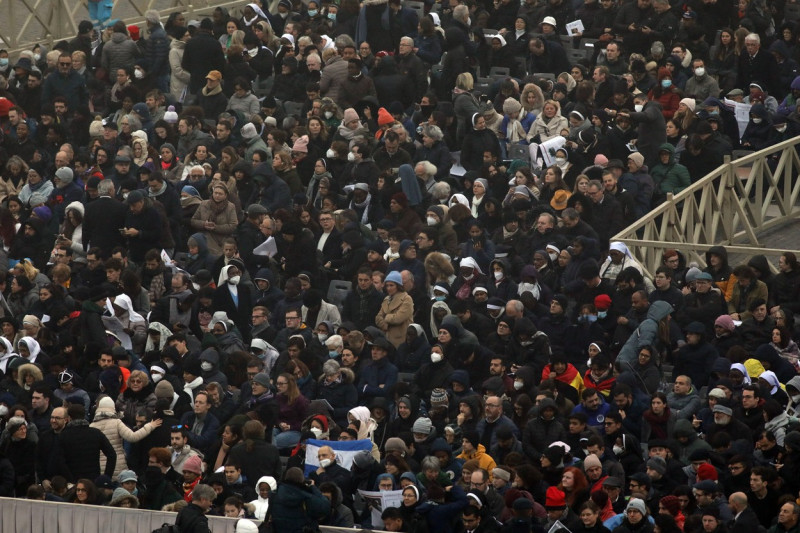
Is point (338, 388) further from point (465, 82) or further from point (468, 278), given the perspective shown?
point (465, 82)

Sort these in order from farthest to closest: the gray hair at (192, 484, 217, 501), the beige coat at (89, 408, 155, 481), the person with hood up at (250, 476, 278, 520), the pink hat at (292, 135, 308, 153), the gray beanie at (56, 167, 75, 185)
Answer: the pink hat at (292, 135, 308, 153) < the gray beanie at (56, 167, 75, 185) < the beige coat at (89, 408, 155, 481) < the person with hood up at (250, 476, 278, 520) < the gray hair at (192, 484, 217, 501)

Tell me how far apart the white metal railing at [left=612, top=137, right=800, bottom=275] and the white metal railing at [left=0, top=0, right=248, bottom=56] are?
1024cm

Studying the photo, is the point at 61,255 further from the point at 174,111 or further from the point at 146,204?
the point at 174,111

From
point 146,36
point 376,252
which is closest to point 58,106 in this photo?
point 146,36

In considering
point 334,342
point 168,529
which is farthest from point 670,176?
point 168,529

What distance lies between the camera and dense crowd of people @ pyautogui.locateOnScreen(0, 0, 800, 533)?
15.9 metres

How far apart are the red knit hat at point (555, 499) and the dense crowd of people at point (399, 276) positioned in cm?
2

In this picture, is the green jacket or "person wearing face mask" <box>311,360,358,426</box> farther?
the green jacket

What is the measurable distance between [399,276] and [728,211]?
15.9ft

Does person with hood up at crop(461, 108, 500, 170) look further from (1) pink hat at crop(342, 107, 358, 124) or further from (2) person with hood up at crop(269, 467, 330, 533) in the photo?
(2) person with hood up at crop(269, 467, 330, 533)

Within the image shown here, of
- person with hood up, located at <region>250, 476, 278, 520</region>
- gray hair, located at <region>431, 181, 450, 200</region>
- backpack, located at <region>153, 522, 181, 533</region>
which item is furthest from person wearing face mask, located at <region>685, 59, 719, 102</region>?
backpack, located at <region>153, 522, 181, 533</region>

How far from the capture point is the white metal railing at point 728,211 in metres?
20.6

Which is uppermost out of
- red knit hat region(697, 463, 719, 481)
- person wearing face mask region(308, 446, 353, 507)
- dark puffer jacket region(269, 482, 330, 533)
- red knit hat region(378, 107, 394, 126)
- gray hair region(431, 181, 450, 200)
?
dark puffer jacket region(269, 482, 330, 533)

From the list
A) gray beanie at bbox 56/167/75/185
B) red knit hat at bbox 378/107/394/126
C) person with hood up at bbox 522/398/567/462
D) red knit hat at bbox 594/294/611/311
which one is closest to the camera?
person with hood up at bbox 522/398/567/462
